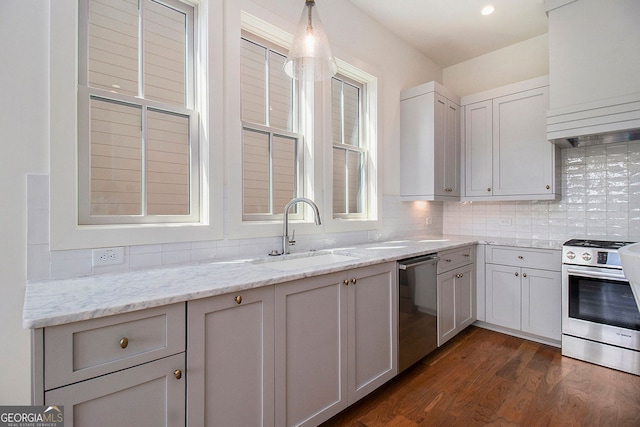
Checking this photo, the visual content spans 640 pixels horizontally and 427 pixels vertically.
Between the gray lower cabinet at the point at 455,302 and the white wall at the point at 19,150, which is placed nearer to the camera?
the white wall at the point at 19,150

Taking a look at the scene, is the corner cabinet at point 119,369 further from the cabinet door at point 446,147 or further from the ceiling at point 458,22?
the ceiling at point 458,22

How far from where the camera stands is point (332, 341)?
1.75 metres

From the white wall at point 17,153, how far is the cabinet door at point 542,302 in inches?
144

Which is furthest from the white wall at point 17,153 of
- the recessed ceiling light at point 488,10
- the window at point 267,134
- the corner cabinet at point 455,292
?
the recessed ceiling light at point 488,10

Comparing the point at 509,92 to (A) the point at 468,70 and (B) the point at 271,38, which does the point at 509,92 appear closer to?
(A) the point at 468,70

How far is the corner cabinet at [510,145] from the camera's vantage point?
306 cm

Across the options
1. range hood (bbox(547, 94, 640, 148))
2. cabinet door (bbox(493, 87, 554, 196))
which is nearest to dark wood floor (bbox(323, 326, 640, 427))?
cabinet door (bbox(493, 87, 554, 196))

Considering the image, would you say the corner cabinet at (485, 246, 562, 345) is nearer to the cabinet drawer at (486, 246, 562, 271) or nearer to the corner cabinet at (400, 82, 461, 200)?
the cabinet drawer at (486, 246, 562, 271)

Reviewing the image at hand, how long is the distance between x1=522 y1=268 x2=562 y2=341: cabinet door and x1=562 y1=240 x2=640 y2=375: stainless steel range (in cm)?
15

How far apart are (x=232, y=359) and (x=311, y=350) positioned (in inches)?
18.5

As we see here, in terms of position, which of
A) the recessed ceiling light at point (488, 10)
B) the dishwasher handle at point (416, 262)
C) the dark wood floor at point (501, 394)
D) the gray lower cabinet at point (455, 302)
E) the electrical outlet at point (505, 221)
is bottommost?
the dark wood floor at point (501, 394)

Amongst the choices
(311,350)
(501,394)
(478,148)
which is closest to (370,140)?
(478,148)

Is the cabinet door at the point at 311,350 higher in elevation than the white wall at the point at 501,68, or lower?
lower

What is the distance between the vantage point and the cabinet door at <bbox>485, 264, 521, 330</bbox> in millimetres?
3037
